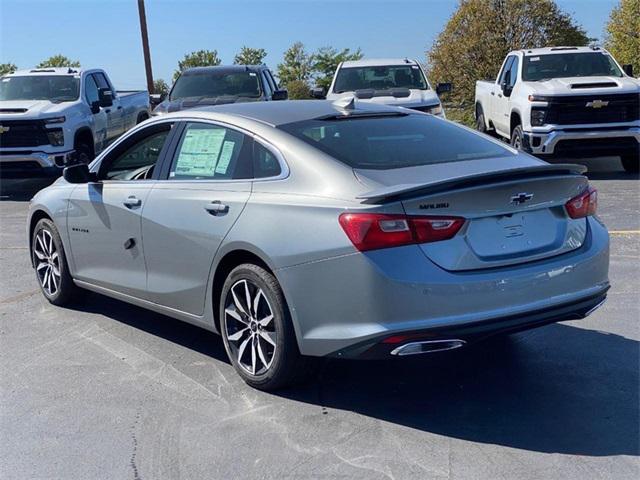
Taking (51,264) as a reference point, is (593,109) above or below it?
above

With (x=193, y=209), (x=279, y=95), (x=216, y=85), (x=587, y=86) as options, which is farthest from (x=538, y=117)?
(x=193, y=209)

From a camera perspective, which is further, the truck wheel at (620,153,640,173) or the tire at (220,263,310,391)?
the truck wheel at (620,153,640,173)

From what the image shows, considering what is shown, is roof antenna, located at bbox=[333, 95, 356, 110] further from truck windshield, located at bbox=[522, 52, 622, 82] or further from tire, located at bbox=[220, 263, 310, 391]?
truck windshield, located at bbox=[522, 52, 622, 82]

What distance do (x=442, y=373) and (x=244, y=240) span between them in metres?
1.44

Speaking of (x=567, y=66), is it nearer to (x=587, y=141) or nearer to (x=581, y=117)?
(x=581, y=117)

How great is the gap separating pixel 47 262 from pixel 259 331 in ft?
9.29

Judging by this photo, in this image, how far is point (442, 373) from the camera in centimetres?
484

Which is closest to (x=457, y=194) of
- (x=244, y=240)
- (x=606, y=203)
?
(x=244, y=240)

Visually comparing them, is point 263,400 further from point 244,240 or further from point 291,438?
point 244,240

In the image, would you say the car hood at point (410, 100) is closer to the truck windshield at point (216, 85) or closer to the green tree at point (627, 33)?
the truck windshield at point (216, 85)

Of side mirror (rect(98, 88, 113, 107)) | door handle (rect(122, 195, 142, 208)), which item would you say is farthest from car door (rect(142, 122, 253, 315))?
side mirror (rect(98, 88, 113, 107))

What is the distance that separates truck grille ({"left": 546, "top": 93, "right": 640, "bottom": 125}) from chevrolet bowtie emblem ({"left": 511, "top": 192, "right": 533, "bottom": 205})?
333 inches

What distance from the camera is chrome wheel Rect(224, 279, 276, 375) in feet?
14.8

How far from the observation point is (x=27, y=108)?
1304 cm
